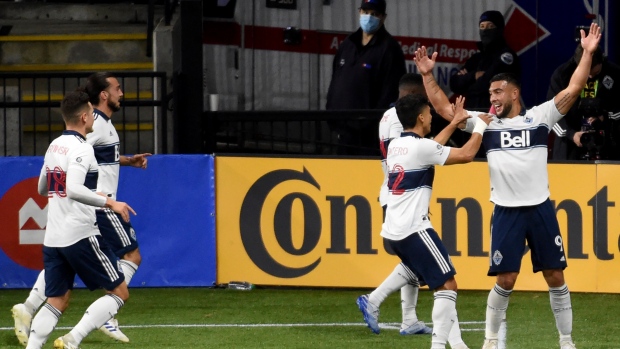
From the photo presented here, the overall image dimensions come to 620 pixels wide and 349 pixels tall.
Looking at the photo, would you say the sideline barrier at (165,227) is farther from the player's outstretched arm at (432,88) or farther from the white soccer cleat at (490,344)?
the white soccer cleat at (490,344)

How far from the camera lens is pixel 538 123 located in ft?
30.5

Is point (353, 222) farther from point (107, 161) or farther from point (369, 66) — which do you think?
point (107, 161)

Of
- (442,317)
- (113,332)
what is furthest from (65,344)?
(442,317)

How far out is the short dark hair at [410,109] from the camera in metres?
9.14

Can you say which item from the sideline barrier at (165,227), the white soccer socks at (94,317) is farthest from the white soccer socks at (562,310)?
the sideline barrier at (165,227)

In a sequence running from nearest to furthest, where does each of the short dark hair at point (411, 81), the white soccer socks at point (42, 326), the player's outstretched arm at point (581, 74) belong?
the white soccer socks at point (42, 326) → the player's outstretched arm at point (581, 74) → the short dark hair at point (411, 81)

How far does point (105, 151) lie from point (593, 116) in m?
4.33

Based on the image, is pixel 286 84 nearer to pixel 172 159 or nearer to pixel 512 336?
pixel 172 159

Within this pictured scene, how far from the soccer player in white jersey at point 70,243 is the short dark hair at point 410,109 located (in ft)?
6.46

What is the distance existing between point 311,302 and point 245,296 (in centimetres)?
71

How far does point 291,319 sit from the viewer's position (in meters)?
11.2

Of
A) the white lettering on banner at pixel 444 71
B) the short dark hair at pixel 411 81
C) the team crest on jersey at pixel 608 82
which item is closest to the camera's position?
the short dark hair at pixel 411 81

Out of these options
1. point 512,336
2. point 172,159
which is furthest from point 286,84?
point 512,336

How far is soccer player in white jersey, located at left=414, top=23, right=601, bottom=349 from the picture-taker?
9.23 meters
